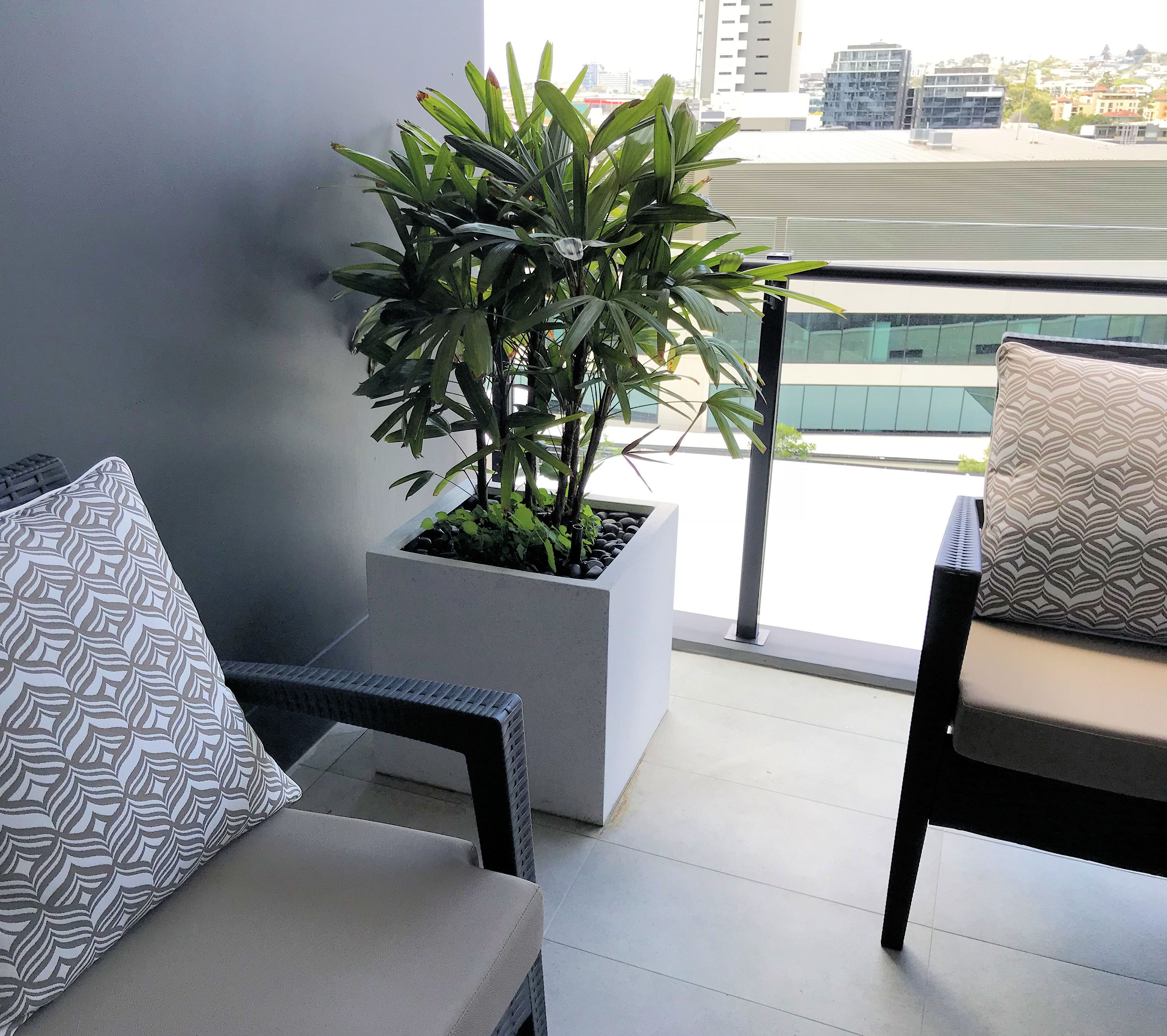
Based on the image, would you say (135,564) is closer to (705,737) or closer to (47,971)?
(47,971)

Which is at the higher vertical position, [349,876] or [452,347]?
[452,347]

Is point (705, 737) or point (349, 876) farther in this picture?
point (705, 737)

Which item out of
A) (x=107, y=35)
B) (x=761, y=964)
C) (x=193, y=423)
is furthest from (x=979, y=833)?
(x=107, y=35)

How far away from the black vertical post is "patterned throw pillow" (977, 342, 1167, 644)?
0.62 metres

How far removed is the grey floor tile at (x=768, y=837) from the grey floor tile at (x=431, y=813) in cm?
9

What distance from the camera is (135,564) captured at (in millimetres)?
1014

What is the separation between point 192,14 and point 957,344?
1549 millimetres

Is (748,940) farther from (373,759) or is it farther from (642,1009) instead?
(373,759)

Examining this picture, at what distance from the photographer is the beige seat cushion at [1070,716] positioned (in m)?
1.23

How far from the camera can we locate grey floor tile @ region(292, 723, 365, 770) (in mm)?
1926

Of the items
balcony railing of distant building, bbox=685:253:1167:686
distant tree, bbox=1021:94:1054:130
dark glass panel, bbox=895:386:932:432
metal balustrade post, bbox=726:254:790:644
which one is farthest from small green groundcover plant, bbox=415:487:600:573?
distant tree, bbox=1021:94:1054:130

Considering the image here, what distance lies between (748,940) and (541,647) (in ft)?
1.95

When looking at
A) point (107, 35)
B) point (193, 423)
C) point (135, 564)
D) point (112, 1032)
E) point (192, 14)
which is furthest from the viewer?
point (193, 423)

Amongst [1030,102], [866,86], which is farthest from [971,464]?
[1030,102]
